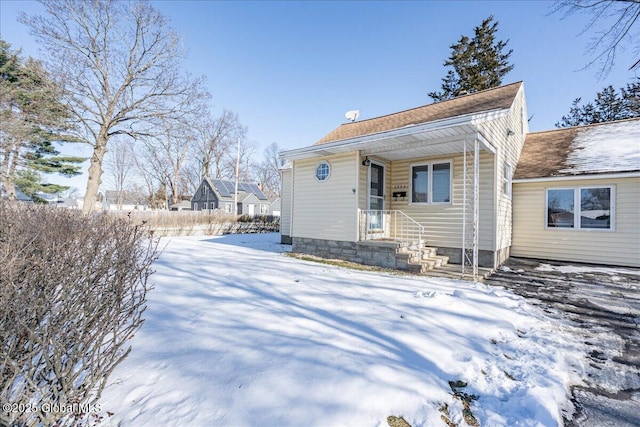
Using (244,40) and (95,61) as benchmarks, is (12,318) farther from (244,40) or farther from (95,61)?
(95,61)

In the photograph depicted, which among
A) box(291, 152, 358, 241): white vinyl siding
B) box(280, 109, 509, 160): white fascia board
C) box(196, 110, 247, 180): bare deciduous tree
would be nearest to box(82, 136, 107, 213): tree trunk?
box(280, 109, 509, 160): white fascia board

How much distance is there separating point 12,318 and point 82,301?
360 millimetres

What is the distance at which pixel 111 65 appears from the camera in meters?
16.0

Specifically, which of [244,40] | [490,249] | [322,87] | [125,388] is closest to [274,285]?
[125,388]

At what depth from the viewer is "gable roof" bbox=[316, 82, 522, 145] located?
852 centimetres

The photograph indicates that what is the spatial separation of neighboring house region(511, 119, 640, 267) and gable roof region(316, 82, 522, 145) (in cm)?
253

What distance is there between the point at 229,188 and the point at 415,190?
30623mm

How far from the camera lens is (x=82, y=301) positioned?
6.45 feet

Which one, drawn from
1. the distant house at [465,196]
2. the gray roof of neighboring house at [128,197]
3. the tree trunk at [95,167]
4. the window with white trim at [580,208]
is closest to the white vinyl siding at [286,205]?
the distant house at [465,196]

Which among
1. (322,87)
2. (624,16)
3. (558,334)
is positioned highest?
(322,87)

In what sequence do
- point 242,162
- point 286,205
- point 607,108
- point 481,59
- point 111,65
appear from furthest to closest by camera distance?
point 242,162, point 481,59, point 607,108, point 111,65, point 286,205

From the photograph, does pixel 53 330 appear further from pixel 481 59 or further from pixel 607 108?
pixel 607 108

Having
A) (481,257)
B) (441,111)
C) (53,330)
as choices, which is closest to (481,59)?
(441,111)

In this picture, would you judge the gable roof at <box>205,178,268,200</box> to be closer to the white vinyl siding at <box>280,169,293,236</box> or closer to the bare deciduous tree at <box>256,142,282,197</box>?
the bare deciduous tree at <box>256,142,282,197</box>
